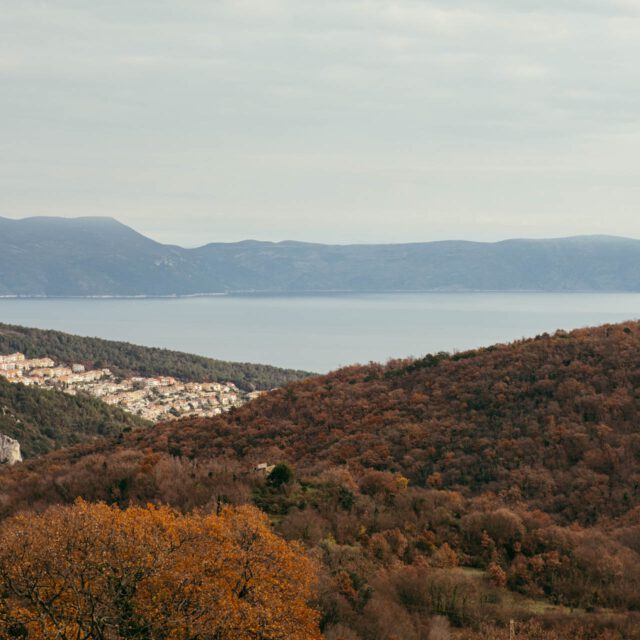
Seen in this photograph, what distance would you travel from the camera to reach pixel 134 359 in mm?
136000

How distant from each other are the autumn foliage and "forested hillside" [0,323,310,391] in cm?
10377

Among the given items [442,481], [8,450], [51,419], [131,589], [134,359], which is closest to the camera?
[131,589]

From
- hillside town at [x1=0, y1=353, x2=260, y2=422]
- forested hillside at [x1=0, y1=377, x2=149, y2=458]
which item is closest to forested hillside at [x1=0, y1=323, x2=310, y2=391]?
hillside town at [x1=0, y1=353, x2=260, y2=422]

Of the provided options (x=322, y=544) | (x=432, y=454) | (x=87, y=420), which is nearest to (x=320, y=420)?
(x=432, y=454)

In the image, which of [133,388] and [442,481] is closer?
[442,481]

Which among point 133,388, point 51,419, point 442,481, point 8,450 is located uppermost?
point 442,481

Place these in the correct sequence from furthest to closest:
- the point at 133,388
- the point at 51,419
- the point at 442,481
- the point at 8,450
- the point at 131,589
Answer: the point at 133,388, the point at 51,419, the point at 8,450, the point at 442,481, the point at 131,589

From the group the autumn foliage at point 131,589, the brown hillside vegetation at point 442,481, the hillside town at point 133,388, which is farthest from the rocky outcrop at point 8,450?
the autumn foliage at point 131,589

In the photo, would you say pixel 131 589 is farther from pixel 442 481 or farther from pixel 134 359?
pixel 134 359

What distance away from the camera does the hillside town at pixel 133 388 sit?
99.0 m

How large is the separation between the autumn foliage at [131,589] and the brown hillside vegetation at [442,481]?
8.86ft

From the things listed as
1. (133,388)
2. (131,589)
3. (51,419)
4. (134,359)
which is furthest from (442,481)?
(134,359)

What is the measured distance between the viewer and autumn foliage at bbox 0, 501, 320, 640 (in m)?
15.3

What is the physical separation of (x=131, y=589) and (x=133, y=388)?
100199 millimetres
